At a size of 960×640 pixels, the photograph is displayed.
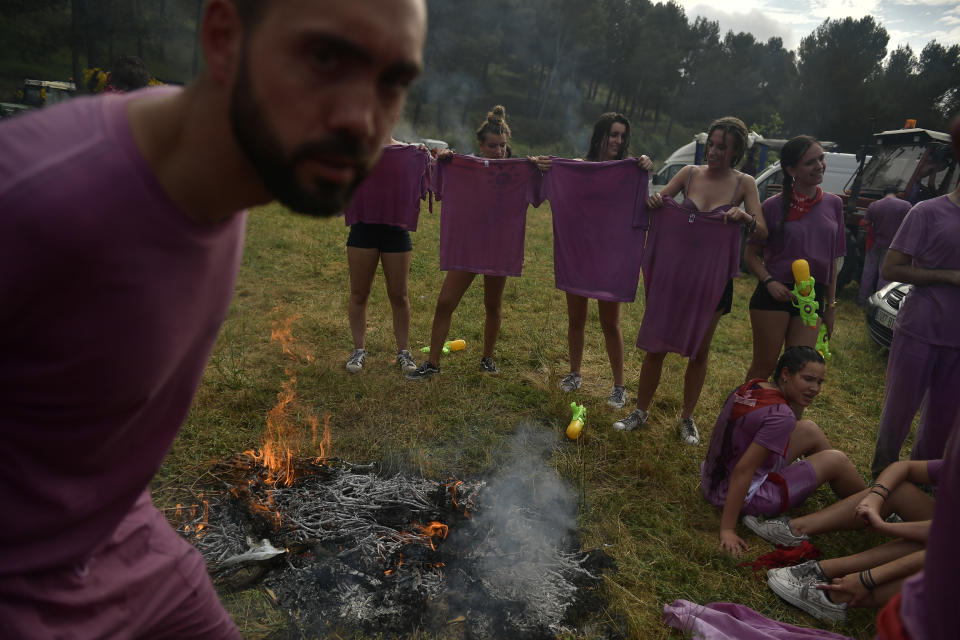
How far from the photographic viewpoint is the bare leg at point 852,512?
10.6 feet

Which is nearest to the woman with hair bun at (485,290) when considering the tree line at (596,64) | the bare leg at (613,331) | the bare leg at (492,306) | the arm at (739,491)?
the bare leg at (492,306)

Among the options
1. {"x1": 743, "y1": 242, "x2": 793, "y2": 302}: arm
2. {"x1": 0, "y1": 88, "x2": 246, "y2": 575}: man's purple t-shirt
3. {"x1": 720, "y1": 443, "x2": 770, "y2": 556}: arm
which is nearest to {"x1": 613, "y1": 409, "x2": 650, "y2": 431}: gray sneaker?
{"x1": 720, "y1": 443, "x2": 770, "y2": 556}: arm

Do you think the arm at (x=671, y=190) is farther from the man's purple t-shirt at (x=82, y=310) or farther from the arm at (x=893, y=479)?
the man's purple t-shirt at (x=82, y=310)

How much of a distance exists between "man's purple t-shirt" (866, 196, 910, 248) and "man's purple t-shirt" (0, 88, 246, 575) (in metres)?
8.43

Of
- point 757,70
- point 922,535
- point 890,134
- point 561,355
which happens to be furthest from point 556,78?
point 922,535

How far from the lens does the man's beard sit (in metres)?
0.90

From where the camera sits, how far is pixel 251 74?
89cm

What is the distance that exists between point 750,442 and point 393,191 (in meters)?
3.32

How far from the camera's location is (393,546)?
3.01 meters

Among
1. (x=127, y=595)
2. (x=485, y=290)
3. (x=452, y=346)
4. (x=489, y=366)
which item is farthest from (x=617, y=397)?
(x=127, y=595)

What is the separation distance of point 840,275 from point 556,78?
46705mm

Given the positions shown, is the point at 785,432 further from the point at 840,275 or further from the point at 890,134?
the point at 890,134

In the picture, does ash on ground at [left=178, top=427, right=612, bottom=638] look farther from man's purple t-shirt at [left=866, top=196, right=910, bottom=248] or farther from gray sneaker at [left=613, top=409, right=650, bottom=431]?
man's purple t-shirt at [left=866, top=196, right=910, bottom=248]

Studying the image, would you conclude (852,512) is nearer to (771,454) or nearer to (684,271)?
(771,454)
